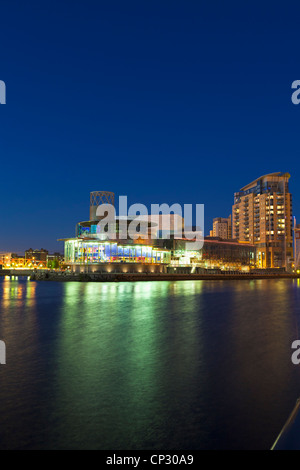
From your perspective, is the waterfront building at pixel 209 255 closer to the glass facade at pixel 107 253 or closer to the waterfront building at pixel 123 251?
the waterfront building at pixel 123 251

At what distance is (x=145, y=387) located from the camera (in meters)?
14.1

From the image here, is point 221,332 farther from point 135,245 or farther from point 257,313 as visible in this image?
point 135,245

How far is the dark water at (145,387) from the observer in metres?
9.91

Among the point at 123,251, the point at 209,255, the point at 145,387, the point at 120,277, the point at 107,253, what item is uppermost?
the point at 123,251

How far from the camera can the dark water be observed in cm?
991

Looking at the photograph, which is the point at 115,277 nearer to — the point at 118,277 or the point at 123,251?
the point at 118,277

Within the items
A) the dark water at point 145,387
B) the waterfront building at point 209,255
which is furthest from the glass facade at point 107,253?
the dark water at point 145,387

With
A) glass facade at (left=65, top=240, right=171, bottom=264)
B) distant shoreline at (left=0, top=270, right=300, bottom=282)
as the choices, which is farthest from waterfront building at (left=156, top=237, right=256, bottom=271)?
glass facade at (left=65, top=240, right=171, bottom=264)

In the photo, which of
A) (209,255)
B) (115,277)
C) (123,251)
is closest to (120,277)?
(115,277)

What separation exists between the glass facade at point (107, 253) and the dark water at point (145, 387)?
10330 centimetres

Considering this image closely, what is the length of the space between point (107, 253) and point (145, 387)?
392ft
